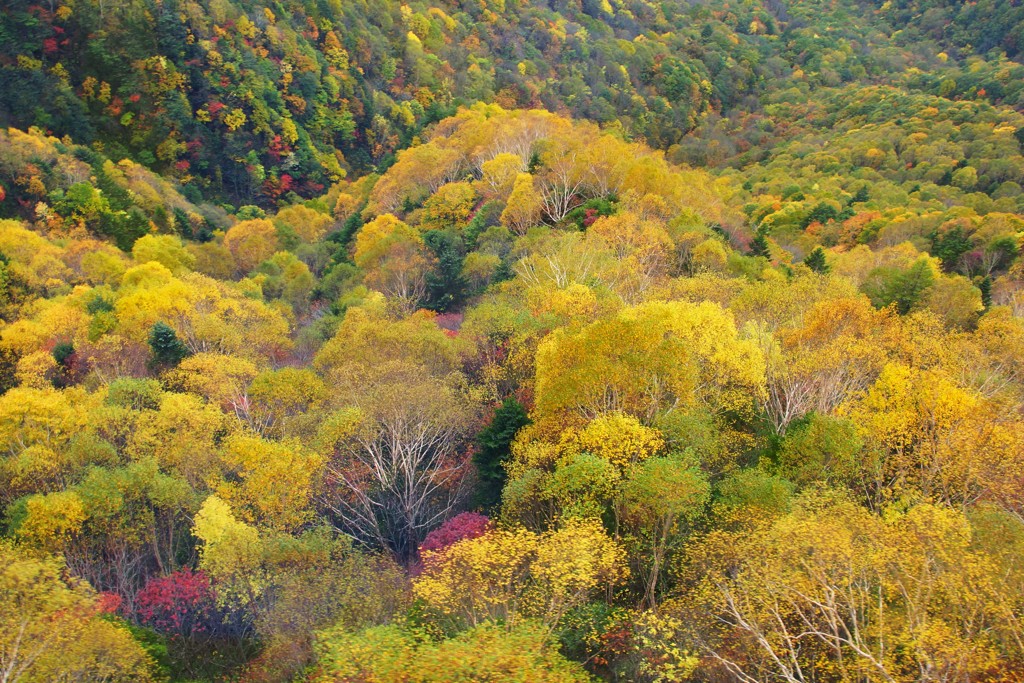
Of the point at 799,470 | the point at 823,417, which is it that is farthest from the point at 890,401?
the point at 799,470

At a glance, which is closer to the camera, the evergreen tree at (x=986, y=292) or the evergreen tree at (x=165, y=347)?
the evergreen tree at (x=165, y=347)

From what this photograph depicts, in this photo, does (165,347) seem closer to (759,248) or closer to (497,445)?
(497,445)

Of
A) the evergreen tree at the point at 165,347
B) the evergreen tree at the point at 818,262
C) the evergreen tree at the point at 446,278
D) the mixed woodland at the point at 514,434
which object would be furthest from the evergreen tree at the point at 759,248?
the evergreen tree at the point at 165,347

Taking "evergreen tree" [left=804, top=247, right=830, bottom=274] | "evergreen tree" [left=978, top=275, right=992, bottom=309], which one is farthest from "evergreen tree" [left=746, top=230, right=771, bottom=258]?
"evergreen tree" [left=978, top=275, right=992, bottom=309]

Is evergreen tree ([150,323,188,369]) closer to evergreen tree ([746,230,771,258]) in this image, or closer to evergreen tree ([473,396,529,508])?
evergreen tree ([473,396,529,508])

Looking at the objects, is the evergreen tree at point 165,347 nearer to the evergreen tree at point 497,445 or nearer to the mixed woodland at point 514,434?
the mixed woodland at point 514,434

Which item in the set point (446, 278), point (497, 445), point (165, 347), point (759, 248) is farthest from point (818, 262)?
point (165, 347)
